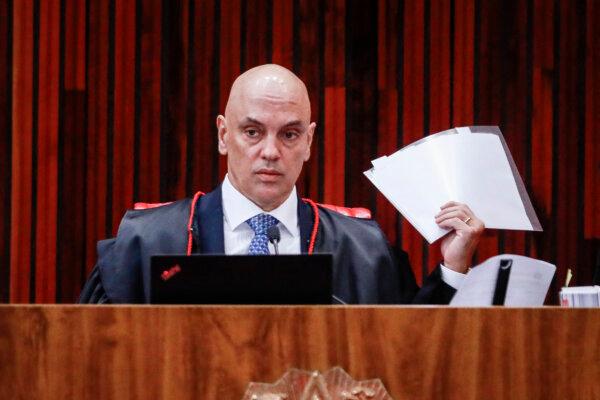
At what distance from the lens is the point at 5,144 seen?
2.26 metres

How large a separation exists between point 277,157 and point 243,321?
0.74 metres

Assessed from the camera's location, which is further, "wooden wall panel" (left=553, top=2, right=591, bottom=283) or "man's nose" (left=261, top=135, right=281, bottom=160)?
"wooden wall panel" (left=553, top=2, right=591, bottom=283)

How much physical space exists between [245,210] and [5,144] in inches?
37.7

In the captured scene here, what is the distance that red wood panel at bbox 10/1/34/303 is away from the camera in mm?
2264

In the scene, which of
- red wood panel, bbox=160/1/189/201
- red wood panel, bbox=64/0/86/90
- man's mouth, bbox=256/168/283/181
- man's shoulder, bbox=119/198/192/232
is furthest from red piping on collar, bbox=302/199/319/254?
red wood panel, bbox=64/0/86/90

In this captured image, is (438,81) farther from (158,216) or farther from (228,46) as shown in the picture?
(158,216)

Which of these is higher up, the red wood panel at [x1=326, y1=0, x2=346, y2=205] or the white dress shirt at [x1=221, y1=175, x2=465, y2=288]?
the red wood panel at [x1=326, y1=0, x2=346, y2=205]

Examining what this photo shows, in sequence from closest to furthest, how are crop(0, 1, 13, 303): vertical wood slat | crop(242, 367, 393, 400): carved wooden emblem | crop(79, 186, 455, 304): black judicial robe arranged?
crop(242, 367, 393, 400): carved wooden emblem < crop(79, 186, 455, 304): black judicial robe < crop(0, 1, 13, 303): vertical wood slat

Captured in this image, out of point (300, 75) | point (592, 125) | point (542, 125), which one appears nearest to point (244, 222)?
point (300, 75)

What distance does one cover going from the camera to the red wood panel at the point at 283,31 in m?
2.31

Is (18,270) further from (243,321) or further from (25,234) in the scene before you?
(243,321)

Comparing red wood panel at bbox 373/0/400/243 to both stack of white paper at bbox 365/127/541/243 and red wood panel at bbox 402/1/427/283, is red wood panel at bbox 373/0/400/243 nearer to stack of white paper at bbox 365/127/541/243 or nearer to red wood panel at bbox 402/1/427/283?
red wood panel at bbox 402/1/427/283

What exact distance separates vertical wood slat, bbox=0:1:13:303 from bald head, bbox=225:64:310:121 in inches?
36.7

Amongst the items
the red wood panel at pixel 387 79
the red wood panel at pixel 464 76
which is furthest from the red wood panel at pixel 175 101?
the red wood panel at pixel 464 76
